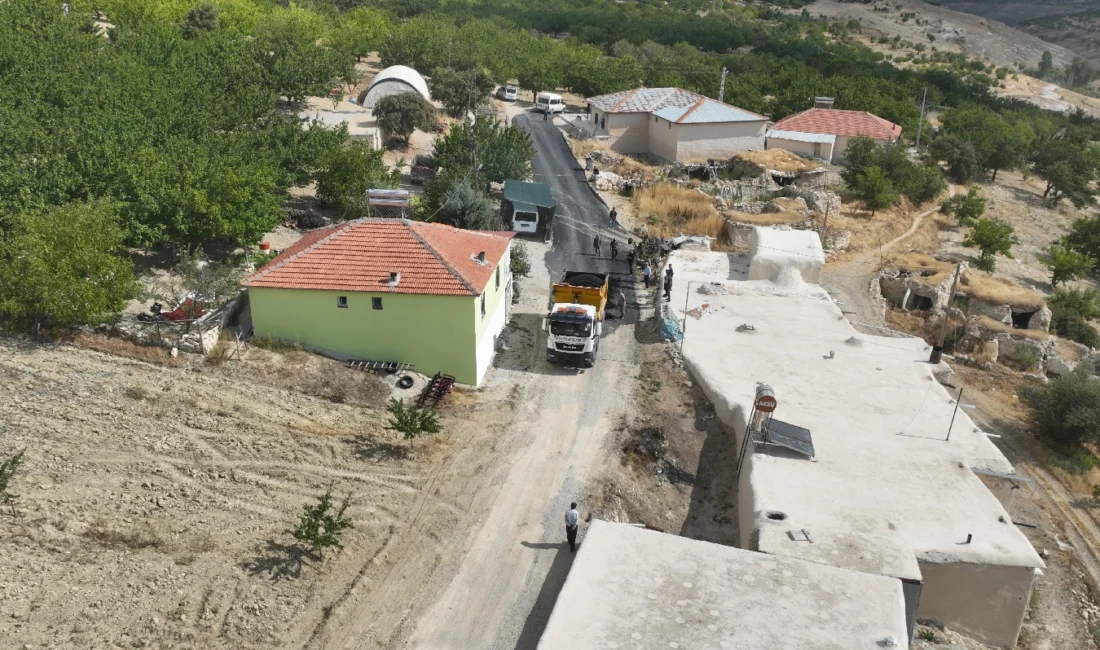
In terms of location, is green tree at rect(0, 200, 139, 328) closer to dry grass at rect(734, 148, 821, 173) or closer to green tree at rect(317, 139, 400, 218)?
green tree at rect(317, 139, 400, 218)

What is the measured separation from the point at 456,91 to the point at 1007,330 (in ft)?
144

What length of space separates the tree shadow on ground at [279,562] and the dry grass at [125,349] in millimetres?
9033

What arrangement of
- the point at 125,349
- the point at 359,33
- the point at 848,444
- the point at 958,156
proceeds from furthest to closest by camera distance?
1. the point at 359,33
2. the point at 958,156
3. the point at 125,349
4. the point at 848,444

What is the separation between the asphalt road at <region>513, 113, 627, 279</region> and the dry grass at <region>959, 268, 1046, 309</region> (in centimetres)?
1643

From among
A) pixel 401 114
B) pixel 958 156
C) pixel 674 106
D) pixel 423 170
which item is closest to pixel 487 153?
pixel 423 170

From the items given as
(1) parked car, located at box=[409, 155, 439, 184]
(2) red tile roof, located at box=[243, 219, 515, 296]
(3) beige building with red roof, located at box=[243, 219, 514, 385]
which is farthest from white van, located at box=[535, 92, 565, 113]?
(3) beige building with red roof, located at box=[243, 219, 514, 385]

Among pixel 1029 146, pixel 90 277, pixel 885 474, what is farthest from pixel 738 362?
pixel 1029 146

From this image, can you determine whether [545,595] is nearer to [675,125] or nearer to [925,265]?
[925,265]

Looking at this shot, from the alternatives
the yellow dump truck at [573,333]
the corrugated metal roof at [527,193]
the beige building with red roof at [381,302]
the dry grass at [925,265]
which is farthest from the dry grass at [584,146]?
the beige building with red roof at [381,302]

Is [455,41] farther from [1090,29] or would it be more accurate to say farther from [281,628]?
[1090,29]

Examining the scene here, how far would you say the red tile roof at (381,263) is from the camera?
26.7m

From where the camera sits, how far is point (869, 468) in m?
22.8

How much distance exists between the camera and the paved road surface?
17.8m

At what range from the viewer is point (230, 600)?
57.2ft
